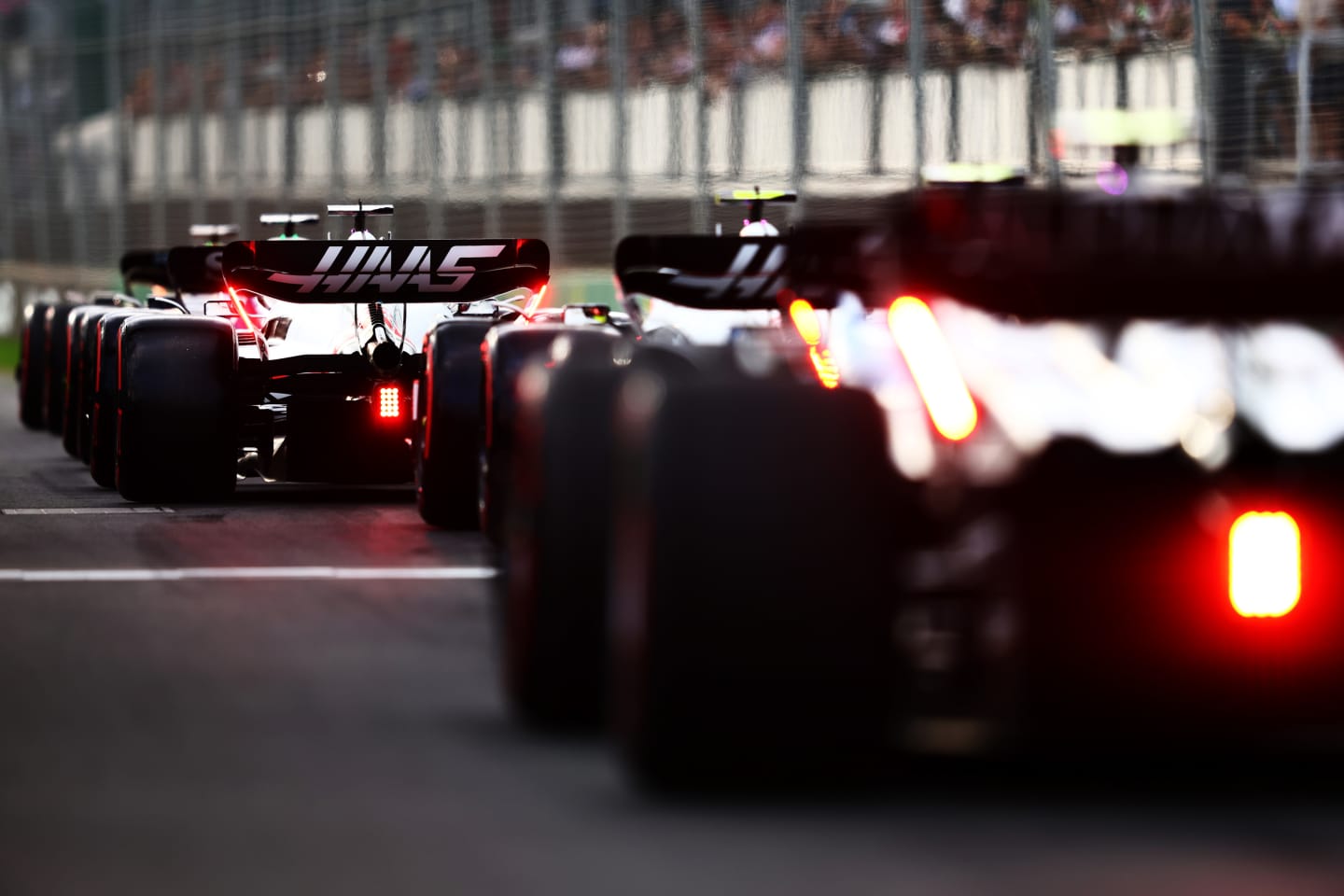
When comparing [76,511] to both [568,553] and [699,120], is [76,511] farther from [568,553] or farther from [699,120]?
[699,120]

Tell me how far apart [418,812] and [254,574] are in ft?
17.3

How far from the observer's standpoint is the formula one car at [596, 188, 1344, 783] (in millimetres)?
6160

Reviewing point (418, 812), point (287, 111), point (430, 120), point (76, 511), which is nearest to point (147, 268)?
point (76, 511)

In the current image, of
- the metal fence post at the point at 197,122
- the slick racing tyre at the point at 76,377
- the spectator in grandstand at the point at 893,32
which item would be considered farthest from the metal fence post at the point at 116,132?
the slick racing tyre at the point at 76,377

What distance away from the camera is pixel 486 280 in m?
15.5

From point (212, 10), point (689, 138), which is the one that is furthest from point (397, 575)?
point (212, 10)

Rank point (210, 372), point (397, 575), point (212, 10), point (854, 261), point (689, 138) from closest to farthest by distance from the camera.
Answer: point (854, 261)
point (397, 575)
point (210, 372)
point (689, 138)
point (212, 10)

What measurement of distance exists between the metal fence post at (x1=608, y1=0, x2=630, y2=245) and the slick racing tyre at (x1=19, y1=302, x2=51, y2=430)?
549 cm

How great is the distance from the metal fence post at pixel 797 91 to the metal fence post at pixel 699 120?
1737mm

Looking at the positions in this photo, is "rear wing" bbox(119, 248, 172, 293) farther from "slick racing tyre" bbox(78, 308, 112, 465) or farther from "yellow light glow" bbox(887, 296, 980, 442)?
"yellow light glow" bbox(887, 296, 980, 442)

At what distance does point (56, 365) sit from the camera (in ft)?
74.2

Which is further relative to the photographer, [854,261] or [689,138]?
[689,138]

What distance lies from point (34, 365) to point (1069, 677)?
19137 mm

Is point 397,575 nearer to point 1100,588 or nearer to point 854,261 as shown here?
point 854,261
